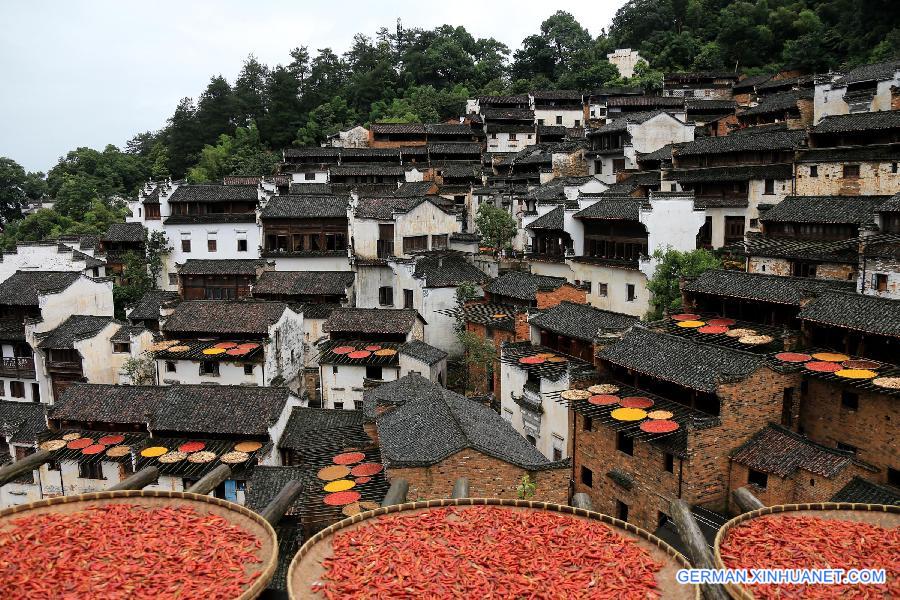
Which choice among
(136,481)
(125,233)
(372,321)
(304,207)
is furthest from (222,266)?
(136,481)

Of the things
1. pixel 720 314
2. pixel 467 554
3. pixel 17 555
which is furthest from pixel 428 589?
pixel 720 314

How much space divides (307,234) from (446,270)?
11.1m

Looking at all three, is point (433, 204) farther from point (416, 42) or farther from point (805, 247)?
point (416, 42)

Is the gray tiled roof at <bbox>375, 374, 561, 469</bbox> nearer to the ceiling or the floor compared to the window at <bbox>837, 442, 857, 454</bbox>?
nearer to the ceiling

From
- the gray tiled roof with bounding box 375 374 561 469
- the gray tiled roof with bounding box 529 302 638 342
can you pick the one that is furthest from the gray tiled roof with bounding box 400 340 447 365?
the gray tiled roof with bounding box 375 374 561 469

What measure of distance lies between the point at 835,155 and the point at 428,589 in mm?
36860

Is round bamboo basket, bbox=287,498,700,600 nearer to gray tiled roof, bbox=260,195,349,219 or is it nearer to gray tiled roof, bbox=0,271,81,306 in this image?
gray tiled roof, bbox=0,271,81,306

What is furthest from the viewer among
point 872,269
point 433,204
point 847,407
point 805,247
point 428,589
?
point 433,204

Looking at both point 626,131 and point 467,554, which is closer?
point 467,554

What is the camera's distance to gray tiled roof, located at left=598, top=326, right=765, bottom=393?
22.5 metres

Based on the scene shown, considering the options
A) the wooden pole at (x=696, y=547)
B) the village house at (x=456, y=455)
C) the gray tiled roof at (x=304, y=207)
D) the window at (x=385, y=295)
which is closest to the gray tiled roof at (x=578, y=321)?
the village house at (x=456, y=455)

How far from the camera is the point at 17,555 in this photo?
8000mm

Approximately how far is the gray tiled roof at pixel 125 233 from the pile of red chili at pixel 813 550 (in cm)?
5317

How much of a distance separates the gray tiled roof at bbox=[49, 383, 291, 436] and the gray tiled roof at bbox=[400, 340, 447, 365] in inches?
267
